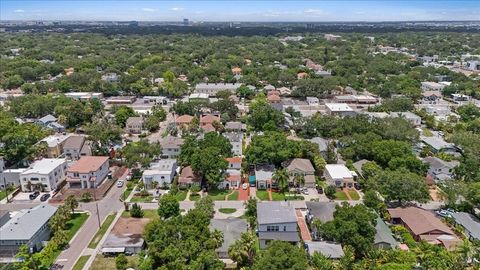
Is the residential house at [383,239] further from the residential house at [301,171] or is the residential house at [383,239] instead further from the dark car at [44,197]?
the dark car at [44,197]

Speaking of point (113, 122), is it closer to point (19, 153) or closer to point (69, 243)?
point (19, 153)

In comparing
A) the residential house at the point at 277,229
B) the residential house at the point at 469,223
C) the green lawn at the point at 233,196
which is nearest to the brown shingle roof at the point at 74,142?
the green lawn at the point at 233,196

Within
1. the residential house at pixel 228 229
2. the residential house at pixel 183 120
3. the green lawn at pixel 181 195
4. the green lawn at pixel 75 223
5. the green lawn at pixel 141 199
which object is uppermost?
the residential house at pixel 183 120

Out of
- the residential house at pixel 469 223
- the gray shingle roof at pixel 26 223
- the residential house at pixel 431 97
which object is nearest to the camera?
the gray shingle roof at pixel 26 223

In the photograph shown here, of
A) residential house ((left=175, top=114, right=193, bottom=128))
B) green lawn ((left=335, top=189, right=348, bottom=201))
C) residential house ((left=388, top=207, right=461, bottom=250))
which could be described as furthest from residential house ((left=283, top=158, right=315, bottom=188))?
residential house ((left=175, top=114, right=193, bottom=128))

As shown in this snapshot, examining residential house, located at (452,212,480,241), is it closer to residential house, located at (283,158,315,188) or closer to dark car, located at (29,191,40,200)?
residential house, located at (283,158,315,188)

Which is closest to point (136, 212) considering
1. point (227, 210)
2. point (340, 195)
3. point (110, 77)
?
point (227, 210)

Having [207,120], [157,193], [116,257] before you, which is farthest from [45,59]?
[116,257]
